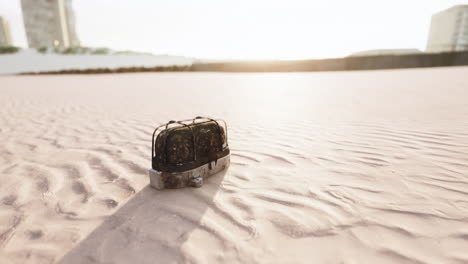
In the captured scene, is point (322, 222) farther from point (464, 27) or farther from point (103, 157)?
point (464, 27)

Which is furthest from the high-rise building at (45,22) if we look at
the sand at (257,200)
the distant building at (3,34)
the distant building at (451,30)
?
the distant building at (451,30)

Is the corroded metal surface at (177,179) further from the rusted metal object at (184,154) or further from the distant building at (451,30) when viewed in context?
the distant building at (451,30)

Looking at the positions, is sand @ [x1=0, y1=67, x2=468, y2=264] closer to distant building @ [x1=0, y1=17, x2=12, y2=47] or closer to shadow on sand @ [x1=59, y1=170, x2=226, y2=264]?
shadow on sand @ [x1=59, y1=170, x2=226, y2=264]

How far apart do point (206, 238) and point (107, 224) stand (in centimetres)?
76

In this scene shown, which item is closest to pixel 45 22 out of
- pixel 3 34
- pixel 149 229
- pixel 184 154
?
pixel 3 34

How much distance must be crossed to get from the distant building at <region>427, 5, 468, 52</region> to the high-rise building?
9817 cm

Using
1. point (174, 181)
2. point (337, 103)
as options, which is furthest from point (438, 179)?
point (337, 103)

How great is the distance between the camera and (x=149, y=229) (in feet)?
5.69

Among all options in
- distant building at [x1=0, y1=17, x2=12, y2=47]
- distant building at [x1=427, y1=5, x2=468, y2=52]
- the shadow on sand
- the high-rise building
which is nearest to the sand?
the shadow on sand

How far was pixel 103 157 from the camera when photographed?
3100mm

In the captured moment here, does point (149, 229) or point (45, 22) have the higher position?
point (45, 22)

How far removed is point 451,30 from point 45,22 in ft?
340

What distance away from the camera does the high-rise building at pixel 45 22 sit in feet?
155

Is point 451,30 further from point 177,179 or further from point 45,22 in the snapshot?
point 45,22
